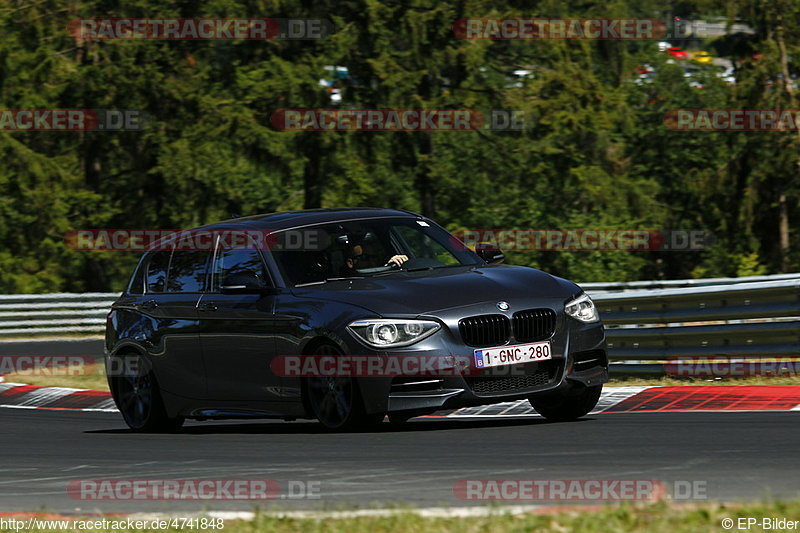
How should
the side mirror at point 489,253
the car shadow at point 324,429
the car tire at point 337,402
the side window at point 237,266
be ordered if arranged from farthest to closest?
the side mirror at point 489,253
the side window at point 237,266
the car shadow at point 324,429
the car tire at point 337,402

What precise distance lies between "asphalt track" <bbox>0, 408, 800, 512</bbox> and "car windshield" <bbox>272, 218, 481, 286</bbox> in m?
1.18

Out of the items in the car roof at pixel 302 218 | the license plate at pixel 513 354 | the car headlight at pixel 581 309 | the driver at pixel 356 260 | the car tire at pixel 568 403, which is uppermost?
the car roof at pixel 302 218

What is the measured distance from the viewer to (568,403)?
34.3 feet

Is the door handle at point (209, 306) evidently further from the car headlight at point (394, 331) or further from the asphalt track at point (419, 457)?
the car headlight at point (394, 331)

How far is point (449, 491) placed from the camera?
7.16 meters

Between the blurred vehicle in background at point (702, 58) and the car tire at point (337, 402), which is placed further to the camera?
the blurred vehicle in background at point (702, 58)

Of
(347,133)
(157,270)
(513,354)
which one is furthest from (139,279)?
(347,133)

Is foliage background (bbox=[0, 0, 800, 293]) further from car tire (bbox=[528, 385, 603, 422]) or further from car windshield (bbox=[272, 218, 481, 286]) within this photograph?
car tire (bbox=[528, 385, 603, 422])

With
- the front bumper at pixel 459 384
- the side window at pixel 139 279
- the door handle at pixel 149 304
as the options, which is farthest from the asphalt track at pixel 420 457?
the side window at pixel 139 279

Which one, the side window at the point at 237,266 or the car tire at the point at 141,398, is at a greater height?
the side window at the point at 237,266

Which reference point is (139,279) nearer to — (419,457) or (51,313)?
(419,457)

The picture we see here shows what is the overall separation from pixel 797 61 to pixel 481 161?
9621 millimetres

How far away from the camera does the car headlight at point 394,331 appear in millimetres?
9305

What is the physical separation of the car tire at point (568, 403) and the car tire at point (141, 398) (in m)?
3.13
